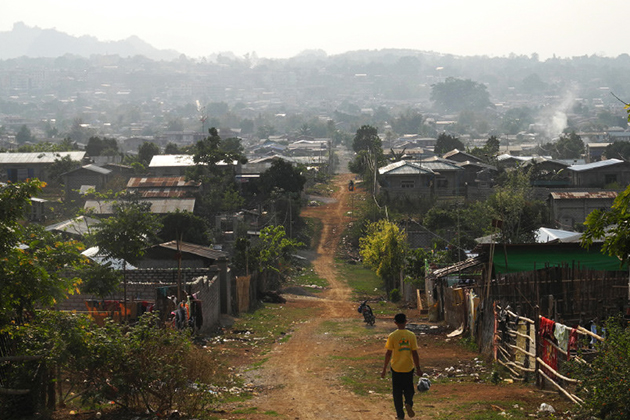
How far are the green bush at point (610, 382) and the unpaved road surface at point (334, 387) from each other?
5.24ft

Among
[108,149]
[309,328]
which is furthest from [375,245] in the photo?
[108,149]

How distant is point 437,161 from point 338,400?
4668cm

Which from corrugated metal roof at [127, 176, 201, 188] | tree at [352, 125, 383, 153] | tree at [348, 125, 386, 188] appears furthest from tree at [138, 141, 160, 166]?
tree at [352, 125, 383, 153]

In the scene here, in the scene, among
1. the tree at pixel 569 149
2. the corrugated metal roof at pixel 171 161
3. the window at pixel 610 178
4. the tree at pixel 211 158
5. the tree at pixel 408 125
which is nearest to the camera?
the tree at pixel 211 158

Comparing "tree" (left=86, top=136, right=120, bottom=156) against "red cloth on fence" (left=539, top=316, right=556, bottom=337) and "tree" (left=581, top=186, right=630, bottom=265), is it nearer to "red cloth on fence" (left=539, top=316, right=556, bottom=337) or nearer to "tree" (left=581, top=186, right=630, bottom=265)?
"red cloth on fence" (left=539, top=316, right=556, bottom=337)

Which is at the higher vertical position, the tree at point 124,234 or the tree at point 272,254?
the tree at point 124,234

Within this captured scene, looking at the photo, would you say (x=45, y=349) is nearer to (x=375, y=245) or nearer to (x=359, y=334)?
(x=359, y=334)

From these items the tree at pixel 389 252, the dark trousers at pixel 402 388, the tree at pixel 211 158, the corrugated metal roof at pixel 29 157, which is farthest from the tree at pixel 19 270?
the corrugated metal roof at pixel 29 157

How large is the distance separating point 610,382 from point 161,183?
44.0m

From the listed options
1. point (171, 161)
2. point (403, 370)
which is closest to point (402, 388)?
point (403, 370)

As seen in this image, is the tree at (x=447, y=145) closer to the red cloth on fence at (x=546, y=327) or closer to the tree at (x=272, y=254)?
the tree at (x=272, y=254)

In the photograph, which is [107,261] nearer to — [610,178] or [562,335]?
[562,335]

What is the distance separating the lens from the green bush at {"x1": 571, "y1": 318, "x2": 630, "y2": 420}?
784 cm

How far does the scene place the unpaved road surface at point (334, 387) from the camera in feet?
32.6
